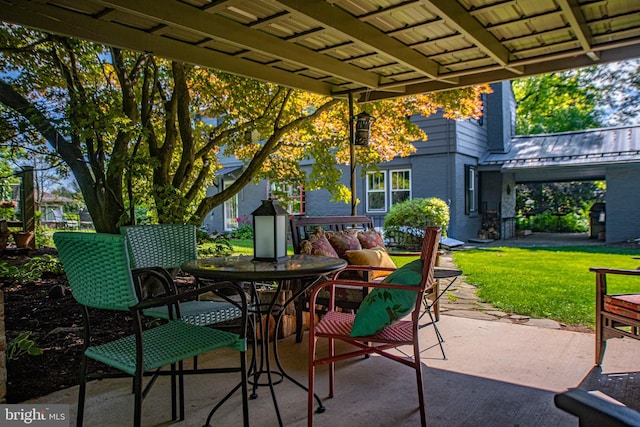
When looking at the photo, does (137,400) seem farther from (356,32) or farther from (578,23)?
(578,23)

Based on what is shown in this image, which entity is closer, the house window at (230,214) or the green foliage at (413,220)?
the green foliage at (413,220)

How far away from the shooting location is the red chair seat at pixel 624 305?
9.48 feet

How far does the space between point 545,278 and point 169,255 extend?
565 centimetres

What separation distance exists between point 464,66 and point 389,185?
7783mm

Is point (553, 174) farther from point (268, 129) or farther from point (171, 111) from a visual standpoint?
point (171, 111)

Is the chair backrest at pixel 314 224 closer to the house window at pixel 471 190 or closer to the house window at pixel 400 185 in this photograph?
the house window at pixel 400 185

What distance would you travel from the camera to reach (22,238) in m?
8.22

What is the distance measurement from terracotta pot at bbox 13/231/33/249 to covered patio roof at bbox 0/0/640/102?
6.36 m

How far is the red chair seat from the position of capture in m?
2.89

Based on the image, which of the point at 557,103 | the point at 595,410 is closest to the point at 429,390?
the point at 595,410

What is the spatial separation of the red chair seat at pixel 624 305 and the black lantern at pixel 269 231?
90.3 inches

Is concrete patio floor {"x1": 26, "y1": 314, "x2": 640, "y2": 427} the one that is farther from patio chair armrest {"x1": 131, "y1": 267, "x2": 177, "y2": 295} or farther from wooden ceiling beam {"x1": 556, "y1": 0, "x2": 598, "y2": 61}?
wooden ceiling beam {"x1": 556, "y1": 0, "x2": 598, "y2": 61}

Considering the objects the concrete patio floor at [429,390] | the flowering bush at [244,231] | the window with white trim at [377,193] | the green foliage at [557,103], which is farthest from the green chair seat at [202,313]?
the green foliage at [557,103]

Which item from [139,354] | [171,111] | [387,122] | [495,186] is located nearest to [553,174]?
[495,186]
